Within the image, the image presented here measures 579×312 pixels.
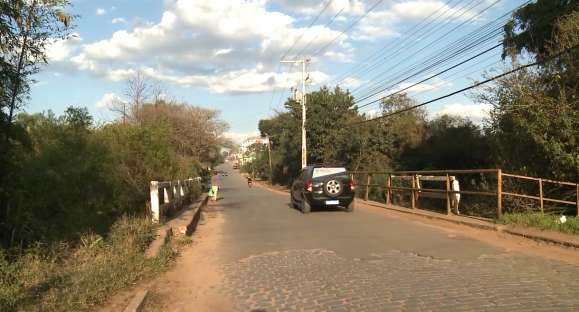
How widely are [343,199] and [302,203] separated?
1.54 meters

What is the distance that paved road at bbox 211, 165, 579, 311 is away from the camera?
20.8 ft

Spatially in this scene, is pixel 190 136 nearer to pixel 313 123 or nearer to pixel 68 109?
pixel 313 123

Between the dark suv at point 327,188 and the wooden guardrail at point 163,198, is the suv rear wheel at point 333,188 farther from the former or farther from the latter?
the wooden guardrail at point 163,198

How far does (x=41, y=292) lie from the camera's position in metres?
6.27

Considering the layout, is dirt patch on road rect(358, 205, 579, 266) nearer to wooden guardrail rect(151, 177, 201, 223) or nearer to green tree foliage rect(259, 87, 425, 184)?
wooden guardrail rect(151, 177, 201, 223)

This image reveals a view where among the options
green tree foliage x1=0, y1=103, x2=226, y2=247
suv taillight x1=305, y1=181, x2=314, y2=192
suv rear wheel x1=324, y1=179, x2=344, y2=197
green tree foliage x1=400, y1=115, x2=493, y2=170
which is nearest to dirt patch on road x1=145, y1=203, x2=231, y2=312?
green tree foliage x1=0, y1=103, x2=226, y2=247

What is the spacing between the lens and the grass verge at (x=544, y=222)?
11234 mm

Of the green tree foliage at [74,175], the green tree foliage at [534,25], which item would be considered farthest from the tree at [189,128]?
the green tree foliage at [534,25]

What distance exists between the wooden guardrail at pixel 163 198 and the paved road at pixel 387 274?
2355 millimetres

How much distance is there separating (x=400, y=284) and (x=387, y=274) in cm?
70

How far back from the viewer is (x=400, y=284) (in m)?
7.32

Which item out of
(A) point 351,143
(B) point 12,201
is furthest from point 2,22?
(A) point 351,143

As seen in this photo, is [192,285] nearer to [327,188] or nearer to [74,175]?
[74,175]

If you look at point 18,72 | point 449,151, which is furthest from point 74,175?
point 449,151
